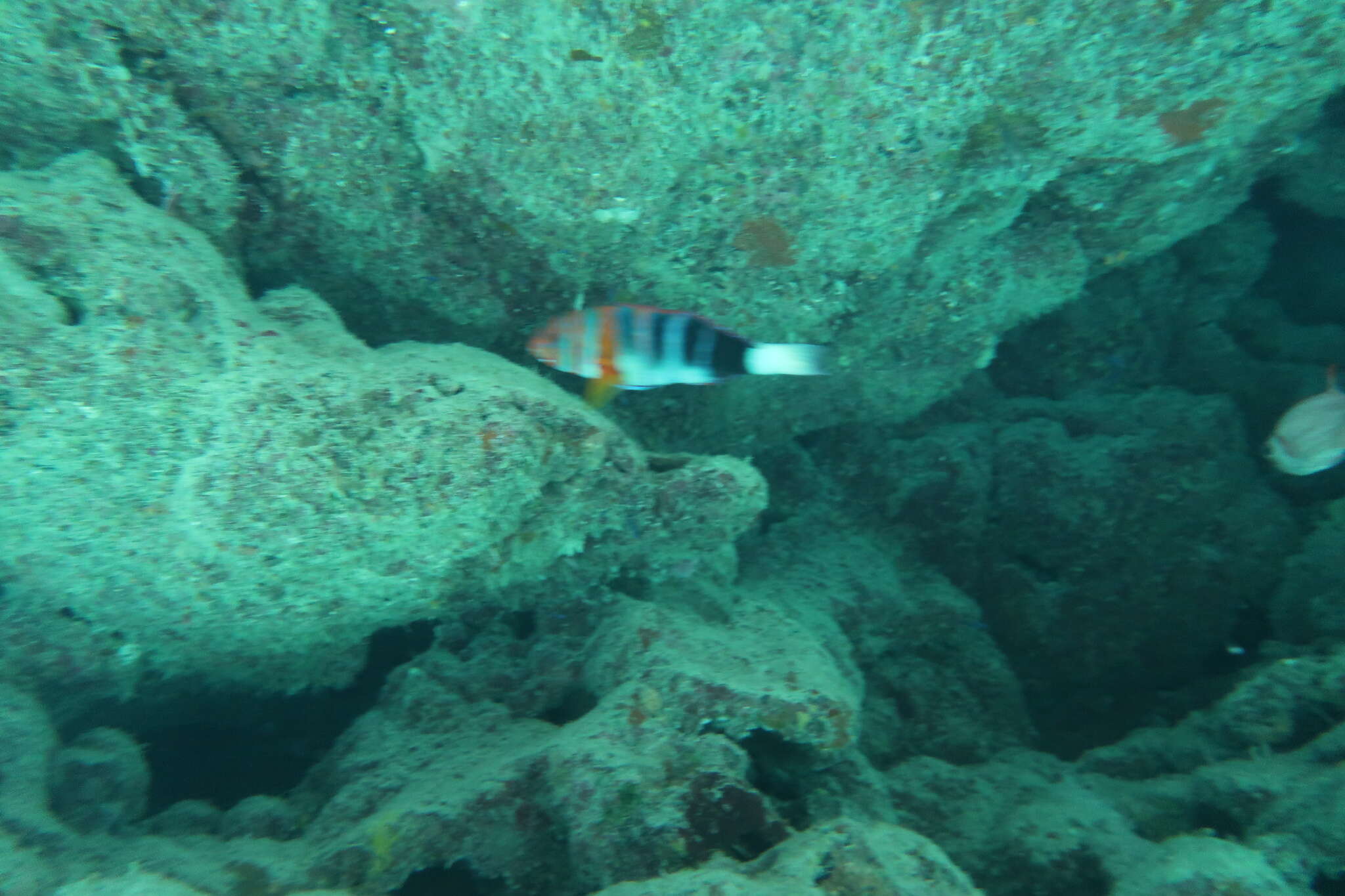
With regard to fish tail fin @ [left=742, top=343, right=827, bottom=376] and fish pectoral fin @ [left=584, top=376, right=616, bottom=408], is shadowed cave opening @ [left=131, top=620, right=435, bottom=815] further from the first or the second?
fish tail fin @ [left=742, top=343, right=827, bottom=376]

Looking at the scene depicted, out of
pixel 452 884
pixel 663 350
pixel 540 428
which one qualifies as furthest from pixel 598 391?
pixel 452 884

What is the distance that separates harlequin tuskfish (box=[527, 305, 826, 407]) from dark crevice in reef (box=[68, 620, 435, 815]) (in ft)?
5.74

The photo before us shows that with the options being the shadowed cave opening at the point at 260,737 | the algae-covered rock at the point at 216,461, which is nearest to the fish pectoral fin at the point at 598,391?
the algae-covered rock at the point at 216,461

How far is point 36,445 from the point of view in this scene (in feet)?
6.81

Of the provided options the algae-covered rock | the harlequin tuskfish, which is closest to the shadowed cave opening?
the algae-covered rock

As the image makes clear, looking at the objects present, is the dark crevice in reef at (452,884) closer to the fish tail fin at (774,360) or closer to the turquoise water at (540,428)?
the turquoise water at (540,428)

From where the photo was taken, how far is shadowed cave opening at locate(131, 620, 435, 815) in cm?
321

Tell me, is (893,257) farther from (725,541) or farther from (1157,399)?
(1157,399)

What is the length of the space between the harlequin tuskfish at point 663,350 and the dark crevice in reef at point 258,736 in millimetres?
1749

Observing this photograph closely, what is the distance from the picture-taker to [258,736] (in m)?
3.35

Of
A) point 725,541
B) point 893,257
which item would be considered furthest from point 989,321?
point 725,541

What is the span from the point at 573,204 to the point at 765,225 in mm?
861

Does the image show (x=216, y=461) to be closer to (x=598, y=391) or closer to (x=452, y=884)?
(x=598, y=391)

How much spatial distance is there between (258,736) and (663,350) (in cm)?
300
